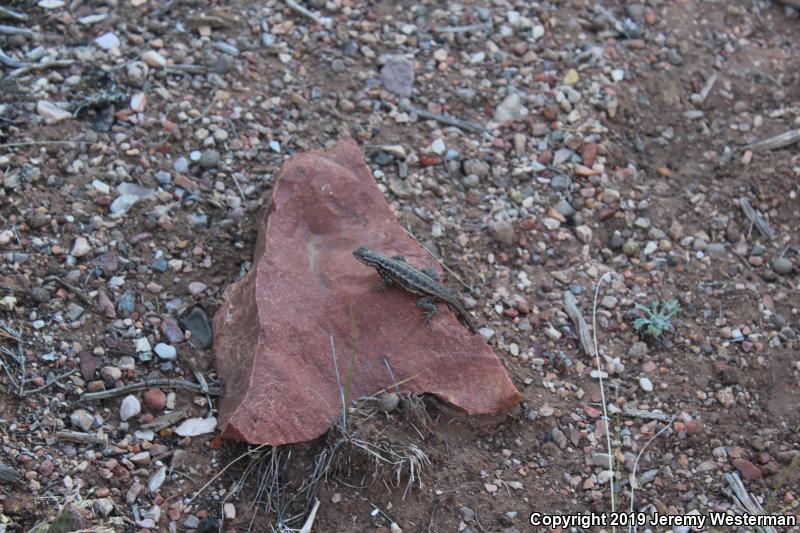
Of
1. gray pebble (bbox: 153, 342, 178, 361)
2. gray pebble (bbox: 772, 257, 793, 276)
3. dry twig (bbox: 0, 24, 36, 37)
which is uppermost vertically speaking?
dry twig (bbox: 0, 24, 36, 37)

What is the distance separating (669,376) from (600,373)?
1.51ft

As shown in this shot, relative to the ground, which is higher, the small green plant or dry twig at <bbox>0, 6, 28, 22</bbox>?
dry twig at <bbox>0, 6, 28, 22</bbox>

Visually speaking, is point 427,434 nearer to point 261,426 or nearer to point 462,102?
point 261,426

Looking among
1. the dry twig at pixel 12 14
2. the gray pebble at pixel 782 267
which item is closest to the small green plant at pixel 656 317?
the gray pebble at pixel 782 267

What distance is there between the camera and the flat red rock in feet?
15.9

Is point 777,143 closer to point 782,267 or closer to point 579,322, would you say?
point 782,267

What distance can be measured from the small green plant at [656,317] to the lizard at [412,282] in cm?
120

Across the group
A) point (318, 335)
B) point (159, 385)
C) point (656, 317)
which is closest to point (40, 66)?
point (159, 385)

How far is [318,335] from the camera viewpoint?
5.14 metres

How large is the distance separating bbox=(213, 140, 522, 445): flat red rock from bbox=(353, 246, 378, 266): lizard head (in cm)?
8

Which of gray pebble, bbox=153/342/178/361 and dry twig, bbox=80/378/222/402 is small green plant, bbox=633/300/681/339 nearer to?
dry twig, bbox=80/378/222/402

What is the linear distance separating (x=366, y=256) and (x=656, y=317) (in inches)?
78.7

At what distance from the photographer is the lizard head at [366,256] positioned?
17.6 feet

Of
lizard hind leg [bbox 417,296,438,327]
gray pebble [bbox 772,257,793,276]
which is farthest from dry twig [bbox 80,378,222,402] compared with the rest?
gray pebble [bbox 772,257,793,276]
